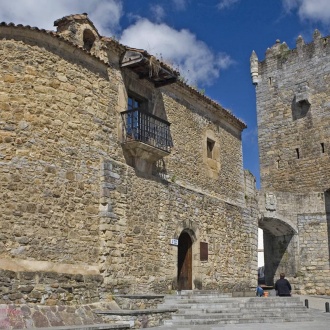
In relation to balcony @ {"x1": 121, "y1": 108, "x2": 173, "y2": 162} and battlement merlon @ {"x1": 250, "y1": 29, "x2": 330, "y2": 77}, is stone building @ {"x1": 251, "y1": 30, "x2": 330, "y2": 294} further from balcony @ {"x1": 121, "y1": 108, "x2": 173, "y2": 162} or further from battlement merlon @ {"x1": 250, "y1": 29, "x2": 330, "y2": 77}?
balcony @ {"x1": 121, "y1": 108, "x2": 173, "y2": 162}

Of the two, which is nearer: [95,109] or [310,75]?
[95,109]

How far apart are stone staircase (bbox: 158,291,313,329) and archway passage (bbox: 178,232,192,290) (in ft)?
3.28

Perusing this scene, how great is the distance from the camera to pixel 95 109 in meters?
12.7

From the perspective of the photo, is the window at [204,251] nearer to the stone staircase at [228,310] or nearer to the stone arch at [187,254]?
the stone arch at [187,254]

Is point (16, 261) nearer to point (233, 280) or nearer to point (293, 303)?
point (293, 303)

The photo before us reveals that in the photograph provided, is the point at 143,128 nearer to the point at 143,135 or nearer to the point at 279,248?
the point at 143,135

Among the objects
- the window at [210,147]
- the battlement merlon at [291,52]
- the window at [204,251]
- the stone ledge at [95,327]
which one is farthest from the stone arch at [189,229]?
the battlement merlon at [291,52]

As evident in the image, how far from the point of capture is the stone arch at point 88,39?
1291 centimetres

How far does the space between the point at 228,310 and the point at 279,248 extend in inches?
507

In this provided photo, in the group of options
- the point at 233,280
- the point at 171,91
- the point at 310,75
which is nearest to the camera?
the point at 171,91

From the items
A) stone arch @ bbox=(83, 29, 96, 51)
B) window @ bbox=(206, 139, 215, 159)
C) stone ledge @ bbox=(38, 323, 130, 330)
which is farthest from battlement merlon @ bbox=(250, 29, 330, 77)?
stone ledge @ bbox=(38, 323, 130, 330)

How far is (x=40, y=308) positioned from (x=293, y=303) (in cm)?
768

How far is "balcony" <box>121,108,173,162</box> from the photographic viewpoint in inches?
533

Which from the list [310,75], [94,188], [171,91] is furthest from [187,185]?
[310,75]
